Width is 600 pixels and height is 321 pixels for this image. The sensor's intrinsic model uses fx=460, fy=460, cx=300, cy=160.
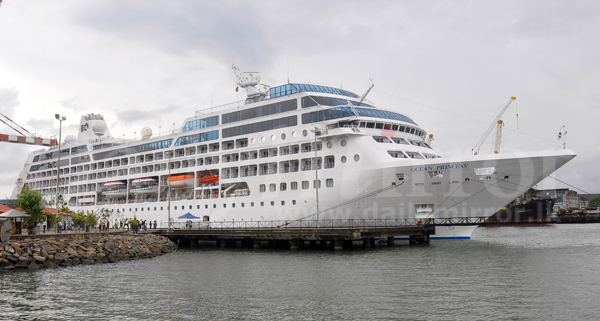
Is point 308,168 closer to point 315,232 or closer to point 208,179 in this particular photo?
point 315,232

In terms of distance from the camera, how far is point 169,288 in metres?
20.1

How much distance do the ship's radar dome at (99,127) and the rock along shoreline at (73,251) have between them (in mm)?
34696

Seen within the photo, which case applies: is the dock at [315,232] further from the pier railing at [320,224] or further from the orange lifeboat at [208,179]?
the orange lifeboat at [208,179]

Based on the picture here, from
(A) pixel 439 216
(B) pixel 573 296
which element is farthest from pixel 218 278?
(A) pixel 439 216

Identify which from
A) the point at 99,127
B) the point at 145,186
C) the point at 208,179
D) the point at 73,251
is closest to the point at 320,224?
the point at 208,179

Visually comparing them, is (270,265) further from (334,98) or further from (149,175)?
(149,175)

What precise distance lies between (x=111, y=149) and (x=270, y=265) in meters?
42.0

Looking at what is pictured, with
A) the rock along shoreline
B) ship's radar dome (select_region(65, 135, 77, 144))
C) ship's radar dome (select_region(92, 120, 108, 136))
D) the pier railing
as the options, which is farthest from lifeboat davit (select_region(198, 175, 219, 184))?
ship's radar dome (select_region(65, 135, 77, 144))

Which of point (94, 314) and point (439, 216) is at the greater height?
point (439, 216)

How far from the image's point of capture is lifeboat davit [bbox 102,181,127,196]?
57844 mm

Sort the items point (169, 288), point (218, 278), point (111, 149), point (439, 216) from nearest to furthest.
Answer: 1. point (169, 288)
2. point (218, 278)
3. point (439, 216)
4. point (111, 149)

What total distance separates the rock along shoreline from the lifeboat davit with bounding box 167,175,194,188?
38.7 feet

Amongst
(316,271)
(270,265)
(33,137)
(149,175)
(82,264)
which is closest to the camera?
(316,271)

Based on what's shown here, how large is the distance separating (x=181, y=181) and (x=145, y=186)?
21.1ft
